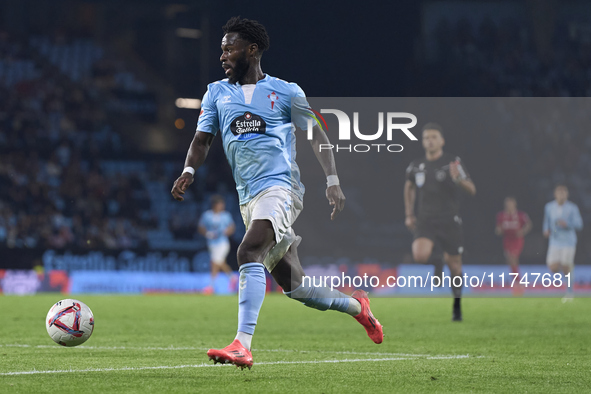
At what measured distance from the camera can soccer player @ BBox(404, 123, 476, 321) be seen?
38.8 ft

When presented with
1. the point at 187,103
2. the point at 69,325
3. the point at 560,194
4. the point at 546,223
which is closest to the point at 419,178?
the point at 560,194

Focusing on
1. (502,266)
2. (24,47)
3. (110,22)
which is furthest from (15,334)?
(110,22)

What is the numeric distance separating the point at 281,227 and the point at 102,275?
15375 mm

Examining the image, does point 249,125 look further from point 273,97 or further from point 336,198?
point 336,198

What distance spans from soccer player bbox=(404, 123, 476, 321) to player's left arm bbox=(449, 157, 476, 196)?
0.01 meters

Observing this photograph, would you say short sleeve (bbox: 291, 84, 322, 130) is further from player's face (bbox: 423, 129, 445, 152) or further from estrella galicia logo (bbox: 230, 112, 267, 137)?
player's face (bbox: 423, 129, 445, 152)

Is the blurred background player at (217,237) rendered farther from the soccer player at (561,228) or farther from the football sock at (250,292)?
the football sock at (250,292)

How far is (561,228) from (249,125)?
1174 cm

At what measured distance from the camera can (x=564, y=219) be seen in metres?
16.5

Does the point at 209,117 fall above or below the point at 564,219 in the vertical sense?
below

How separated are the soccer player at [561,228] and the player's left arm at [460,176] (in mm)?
4874

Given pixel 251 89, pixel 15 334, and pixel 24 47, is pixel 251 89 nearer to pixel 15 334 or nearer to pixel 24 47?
pixel 15 334

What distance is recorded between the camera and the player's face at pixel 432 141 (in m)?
11.8

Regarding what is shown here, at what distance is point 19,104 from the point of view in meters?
27.7
